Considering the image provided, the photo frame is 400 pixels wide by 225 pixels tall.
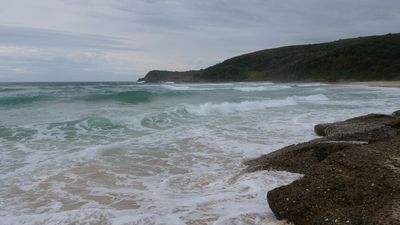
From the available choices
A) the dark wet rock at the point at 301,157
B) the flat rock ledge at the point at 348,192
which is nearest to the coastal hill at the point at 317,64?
the dark wet rock at the point at 301,157

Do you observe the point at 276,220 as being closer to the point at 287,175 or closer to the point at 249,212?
the point at 249,212

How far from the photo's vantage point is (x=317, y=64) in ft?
240

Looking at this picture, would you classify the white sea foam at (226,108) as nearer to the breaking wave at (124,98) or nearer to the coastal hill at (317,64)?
the breaking wave at (124,98)

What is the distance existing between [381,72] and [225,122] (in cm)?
5508

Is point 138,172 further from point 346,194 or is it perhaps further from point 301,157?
point 346,194

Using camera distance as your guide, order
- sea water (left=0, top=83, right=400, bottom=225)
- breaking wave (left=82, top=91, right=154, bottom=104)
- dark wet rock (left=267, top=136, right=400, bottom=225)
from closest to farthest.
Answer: dark wet rock (left=267, top=136, right=400, bottom=225) < sea water (left=0, top=83, right=400, bottom=225) < breaking wave (left=82, top=91, right=154, bottom=104)

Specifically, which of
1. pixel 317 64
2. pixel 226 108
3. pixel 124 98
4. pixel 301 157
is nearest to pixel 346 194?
pixel 301 157

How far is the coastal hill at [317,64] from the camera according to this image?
6456 cm

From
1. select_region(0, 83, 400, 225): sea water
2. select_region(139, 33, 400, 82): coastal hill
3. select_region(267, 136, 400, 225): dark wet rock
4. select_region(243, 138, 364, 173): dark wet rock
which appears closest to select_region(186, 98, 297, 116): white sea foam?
select_region(0, 83, 400, 225): sea water

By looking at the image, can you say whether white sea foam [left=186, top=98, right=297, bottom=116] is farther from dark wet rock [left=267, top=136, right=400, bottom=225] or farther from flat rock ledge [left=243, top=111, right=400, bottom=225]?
dark wet rock [left=267, top=136, right=400, bottom=225]

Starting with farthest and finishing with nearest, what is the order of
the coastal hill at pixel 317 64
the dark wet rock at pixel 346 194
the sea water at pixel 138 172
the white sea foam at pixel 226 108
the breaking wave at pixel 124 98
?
the coastal hill at pixel 317 64 < the breaking wave at pixel 124 98 < the white sea foam at pixel 226 108 < the sea water at pixel 138 172 < the dark wet rock at pixel 346 194

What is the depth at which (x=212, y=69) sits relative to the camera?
97.4m

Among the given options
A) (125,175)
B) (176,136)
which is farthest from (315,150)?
(176,136)

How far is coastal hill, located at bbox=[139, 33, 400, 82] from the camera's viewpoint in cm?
6456
